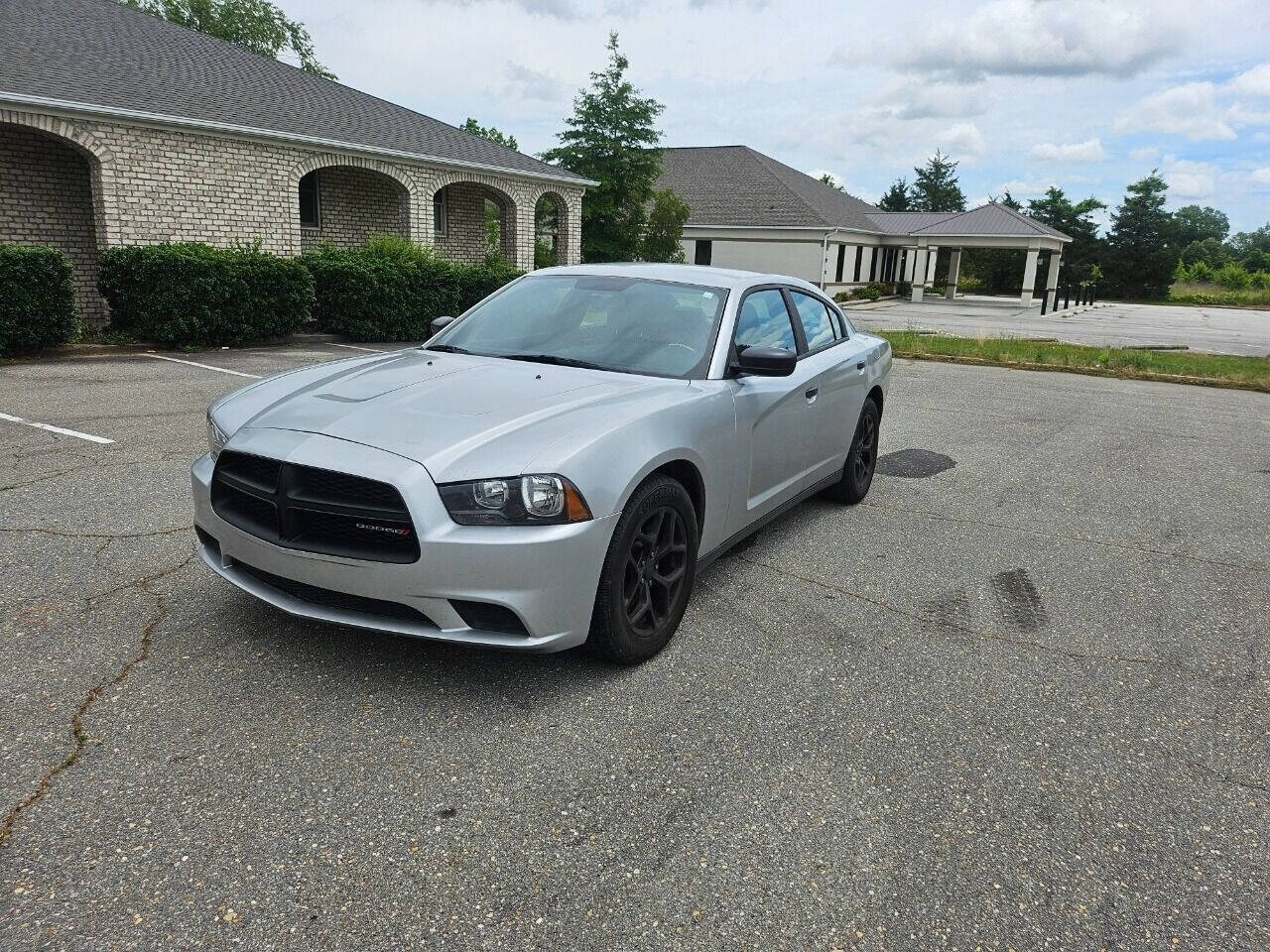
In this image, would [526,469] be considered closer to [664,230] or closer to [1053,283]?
[664,230]

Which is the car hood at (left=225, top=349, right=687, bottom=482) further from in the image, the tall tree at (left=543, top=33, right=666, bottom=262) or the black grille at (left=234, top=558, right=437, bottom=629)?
the tall tree at (left=543, top=33, right=666, bottom=262)

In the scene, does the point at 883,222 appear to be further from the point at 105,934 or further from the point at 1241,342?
the point at 105,934

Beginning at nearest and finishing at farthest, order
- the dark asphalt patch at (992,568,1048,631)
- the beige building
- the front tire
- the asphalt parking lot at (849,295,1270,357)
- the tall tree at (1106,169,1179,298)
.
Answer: the front tire
the dark asphalt patch at (992,568,1048,631)
the asphalt parking lot at (849,295,1270,357)
the beige building
the tall tree at (1106,169,1179,298)

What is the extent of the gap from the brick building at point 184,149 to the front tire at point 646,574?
46.3 feet

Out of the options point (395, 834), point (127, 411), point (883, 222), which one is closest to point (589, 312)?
point (395, 834)

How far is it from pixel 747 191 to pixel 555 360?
40349 mm

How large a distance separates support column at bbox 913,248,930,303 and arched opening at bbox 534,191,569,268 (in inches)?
734

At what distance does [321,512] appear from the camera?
3203 mm

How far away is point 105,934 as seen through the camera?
7.14 feet

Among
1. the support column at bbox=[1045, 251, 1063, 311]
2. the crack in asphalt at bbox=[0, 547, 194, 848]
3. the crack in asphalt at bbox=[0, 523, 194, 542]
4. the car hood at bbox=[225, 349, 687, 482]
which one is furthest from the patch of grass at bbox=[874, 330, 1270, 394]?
the support column at bbox=[1045, 251, 1063, 311]

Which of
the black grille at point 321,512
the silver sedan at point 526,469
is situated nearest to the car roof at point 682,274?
the silver sedan at point 526,469

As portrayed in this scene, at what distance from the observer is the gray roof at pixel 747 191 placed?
40.6 meters

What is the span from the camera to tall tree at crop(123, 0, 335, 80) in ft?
148

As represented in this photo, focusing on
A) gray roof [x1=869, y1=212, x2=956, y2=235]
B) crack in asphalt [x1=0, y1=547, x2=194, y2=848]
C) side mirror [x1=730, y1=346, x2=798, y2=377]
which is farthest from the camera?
gray roof [x1=869, y1=212, x2=956, y2=235]
